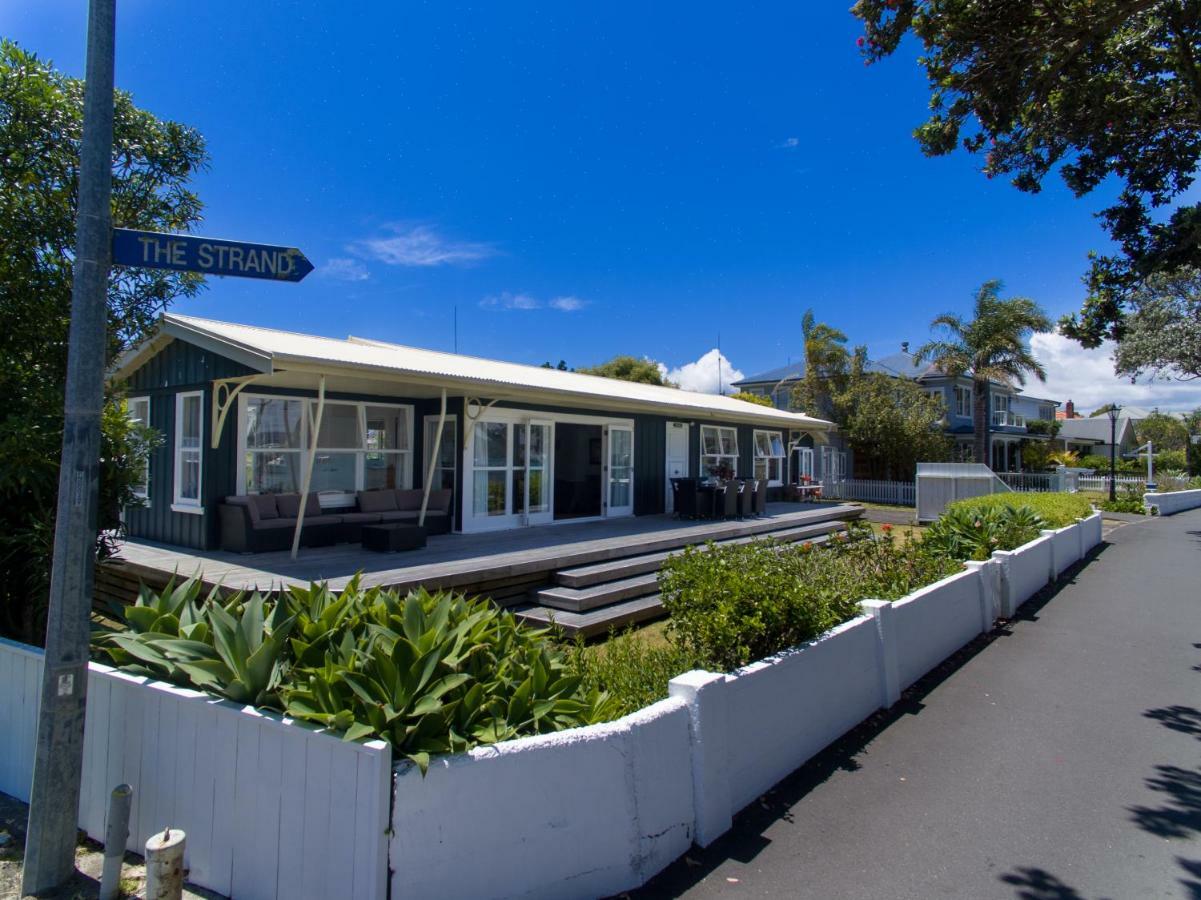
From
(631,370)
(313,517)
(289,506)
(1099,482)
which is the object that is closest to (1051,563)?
(313,517)

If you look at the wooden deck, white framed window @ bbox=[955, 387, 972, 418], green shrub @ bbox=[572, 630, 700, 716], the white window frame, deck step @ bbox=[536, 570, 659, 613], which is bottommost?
deck step @ bbox=[536, 570, 659, 613]

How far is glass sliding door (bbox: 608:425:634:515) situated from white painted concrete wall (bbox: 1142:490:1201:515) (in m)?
20.8

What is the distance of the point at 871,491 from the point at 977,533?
18107mm

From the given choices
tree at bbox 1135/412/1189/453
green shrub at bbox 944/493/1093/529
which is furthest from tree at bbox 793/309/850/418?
tree at bbox 1135/412/1189/453

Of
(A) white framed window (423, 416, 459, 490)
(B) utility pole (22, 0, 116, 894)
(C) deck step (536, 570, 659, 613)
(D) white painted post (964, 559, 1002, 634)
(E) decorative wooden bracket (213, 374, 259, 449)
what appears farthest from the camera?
(A) white framed window (423, 416, 459, 490)

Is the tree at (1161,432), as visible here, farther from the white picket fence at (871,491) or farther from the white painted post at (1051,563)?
the white painted post at (1051,563)

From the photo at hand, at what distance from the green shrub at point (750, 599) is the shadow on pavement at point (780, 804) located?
29.9 inches

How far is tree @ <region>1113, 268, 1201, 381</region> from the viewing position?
19.8 metres

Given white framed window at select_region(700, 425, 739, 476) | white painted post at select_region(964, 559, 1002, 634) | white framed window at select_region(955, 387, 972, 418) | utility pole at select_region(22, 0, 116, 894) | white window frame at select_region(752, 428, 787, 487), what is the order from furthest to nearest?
1. white framed window at select_region(955, 387, 972, 418)
2. white window frame at select_region(752, 428, 787, 487)
3. white framed window at select_region(700, 425, 739, 476)
4. white painted post at select_region(964, 559, 1002, 634)
5. utility pole at select_region(22, 0, 116, 894)

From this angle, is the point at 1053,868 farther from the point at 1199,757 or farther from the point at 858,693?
the point at 1199,757

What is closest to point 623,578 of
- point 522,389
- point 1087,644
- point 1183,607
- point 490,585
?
point 490,585

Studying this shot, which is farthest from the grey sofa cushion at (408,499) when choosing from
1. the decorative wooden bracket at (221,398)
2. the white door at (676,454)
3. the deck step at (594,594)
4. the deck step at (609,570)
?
the white door at (676,454)

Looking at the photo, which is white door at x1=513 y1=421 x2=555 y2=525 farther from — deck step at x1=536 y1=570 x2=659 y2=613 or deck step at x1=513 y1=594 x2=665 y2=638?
deck step at x1=513 y1=594 x2=665 y2=638

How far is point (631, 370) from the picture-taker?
144 feet
